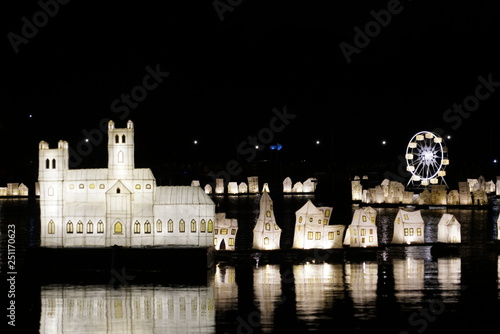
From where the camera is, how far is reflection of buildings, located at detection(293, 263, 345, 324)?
819 inches

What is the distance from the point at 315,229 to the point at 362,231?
2080 mm

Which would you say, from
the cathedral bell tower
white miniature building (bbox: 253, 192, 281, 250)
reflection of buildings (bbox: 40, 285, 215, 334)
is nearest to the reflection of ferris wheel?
white miniature building (bbox: 253, 192, 281, 250)

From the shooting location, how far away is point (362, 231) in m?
29.9

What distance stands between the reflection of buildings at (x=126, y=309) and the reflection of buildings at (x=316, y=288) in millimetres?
2515

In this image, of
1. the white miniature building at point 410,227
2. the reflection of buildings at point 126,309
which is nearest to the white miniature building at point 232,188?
the white miniature building at point 410,227

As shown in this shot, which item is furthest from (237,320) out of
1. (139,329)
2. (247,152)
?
(247,152)

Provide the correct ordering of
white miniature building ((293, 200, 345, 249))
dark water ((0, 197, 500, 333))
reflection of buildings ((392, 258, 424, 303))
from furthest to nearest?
white miniature building ((293, 200, 345, 249))
reflection of buildings ((392, 258, 424, 303))
dark water ((0, 197, 500, 333))

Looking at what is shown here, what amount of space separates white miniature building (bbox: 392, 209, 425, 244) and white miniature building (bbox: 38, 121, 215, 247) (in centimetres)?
963

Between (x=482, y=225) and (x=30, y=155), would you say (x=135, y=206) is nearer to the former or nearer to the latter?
(x=482, y=225)

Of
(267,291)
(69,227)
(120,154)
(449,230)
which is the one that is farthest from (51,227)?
(449,230)

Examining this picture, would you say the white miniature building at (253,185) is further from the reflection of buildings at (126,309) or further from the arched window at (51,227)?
the reflection of buildings at (126,309)

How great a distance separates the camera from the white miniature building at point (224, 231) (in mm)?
28828

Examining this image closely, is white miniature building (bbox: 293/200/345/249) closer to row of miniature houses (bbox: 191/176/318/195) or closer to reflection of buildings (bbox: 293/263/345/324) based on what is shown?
reflection of buildings (bbox: 293/263/345/324)

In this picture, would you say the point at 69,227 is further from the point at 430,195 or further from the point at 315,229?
the point at 430,195
